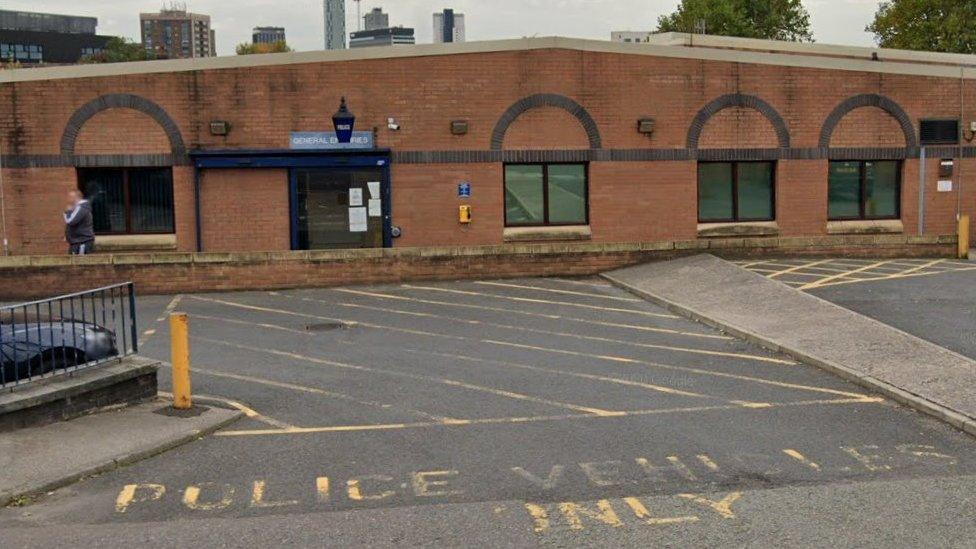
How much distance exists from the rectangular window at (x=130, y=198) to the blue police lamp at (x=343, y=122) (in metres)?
4.02

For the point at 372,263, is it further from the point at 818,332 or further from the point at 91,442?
the point at 91,442

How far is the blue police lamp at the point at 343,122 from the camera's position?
21047mm

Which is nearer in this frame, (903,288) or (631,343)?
(631,343)

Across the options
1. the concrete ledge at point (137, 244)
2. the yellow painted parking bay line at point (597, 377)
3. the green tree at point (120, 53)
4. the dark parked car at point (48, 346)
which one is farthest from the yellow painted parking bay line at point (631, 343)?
the green tree at point (120, 53)

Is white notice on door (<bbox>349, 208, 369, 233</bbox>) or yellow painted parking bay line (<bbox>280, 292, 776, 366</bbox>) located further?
white notice on door (<bbox>349, 208, 369, 233</bbox>)

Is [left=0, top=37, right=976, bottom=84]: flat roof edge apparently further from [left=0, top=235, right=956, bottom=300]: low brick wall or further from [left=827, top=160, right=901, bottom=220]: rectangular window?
Answer: [left=0, top=235, right=956, bottom=300]: low brick wall

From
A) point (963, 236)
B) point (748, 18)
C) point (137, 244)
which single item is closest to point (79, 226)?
point (137, 244)

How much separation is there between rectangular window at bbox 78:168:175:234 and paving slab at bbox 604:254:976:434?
10.4 meters

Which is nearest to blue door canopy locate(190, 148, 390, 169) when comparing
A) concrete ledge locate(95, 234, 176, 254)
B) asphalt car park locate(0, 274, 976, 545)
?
concrete ledge locate(95, 234, 176, 254)

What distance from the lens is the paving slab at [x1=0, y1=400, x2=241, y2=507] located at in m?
7.94

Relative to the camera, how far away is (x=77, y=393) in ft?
31.9

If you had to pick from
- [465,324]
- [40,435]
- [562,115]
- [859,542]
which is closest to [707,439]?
[859,542]

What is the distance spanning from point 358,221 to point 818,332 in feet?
38.7

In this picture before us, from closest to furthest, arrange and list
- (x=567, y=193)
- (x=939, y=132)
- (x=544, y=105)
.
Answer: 1. (x=544, y=105)
2. (x=567, y=193)
3. (x=939, y=132)
